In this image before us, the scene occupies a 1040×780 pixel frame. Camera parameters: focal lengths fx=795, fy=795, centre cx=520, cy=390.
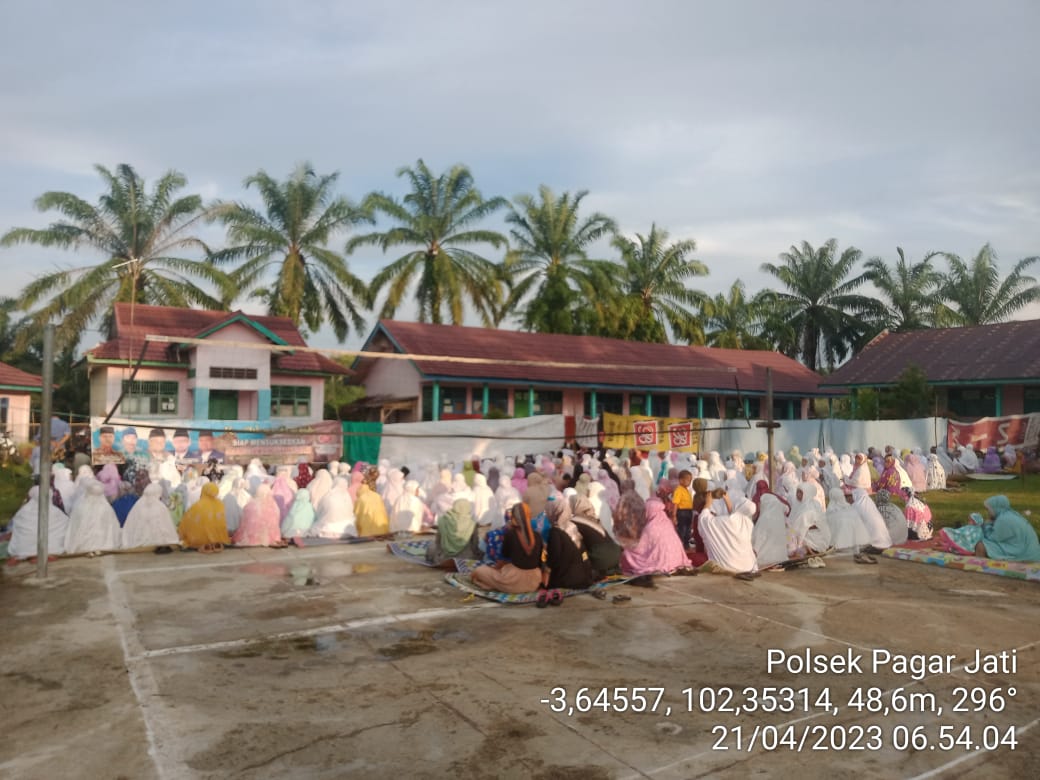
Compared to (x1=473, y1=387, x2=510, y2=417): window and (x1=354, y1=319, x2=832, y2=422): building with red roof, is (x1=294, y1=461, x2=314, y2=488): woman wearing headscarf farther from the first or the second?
(x1=473, y1=387, x2=510, y2=417): window

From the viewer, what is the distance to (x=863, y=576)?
9328 millimetres

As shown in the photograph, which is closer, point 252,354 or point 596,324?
point 252,354

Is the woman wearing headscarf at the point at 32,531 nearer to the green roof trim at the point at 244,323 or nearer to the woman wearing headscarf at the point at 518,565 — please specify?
the woman wearing headscarf at the point at 518,565

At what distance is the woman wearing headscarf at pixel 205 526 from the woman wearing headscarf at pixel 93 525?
0.86 metres

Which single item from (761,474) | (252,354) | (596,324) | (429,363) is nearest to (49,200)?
(252,354)

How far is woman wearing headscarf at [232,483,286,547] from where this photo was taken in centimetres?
1140

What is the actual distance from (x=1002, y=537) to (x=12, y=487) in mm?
Answer: 19902

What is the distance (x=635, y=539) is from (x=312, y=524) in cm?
503

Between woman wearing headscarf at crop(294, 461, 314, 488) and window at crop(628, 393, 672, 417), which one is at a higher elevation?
window at crop(628, 393, 672, 417)

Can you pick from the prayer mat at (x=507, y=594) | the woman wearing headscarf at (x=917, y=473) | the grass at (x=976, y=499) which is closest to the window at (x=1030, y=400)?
the grass at (x=976, y=499)

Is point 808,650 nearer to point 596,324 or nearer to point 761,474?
point 761,474

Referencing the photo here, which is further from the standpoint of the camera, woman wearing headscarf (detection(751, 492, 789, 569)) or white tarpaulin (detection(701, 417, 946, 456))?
white tarpaulin (detection(701, 417, 946, 456))

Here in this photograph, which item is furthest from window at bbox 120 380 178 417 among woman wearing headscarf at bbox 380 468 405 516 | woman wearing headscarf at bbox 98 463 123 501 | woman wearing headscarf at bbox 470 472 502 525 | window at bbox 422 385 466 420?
woman wearing headscarf at bbox 470 472 502 525

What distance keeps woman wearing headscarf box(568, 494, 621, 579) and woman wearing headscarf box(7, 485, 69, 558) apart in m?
6.72
